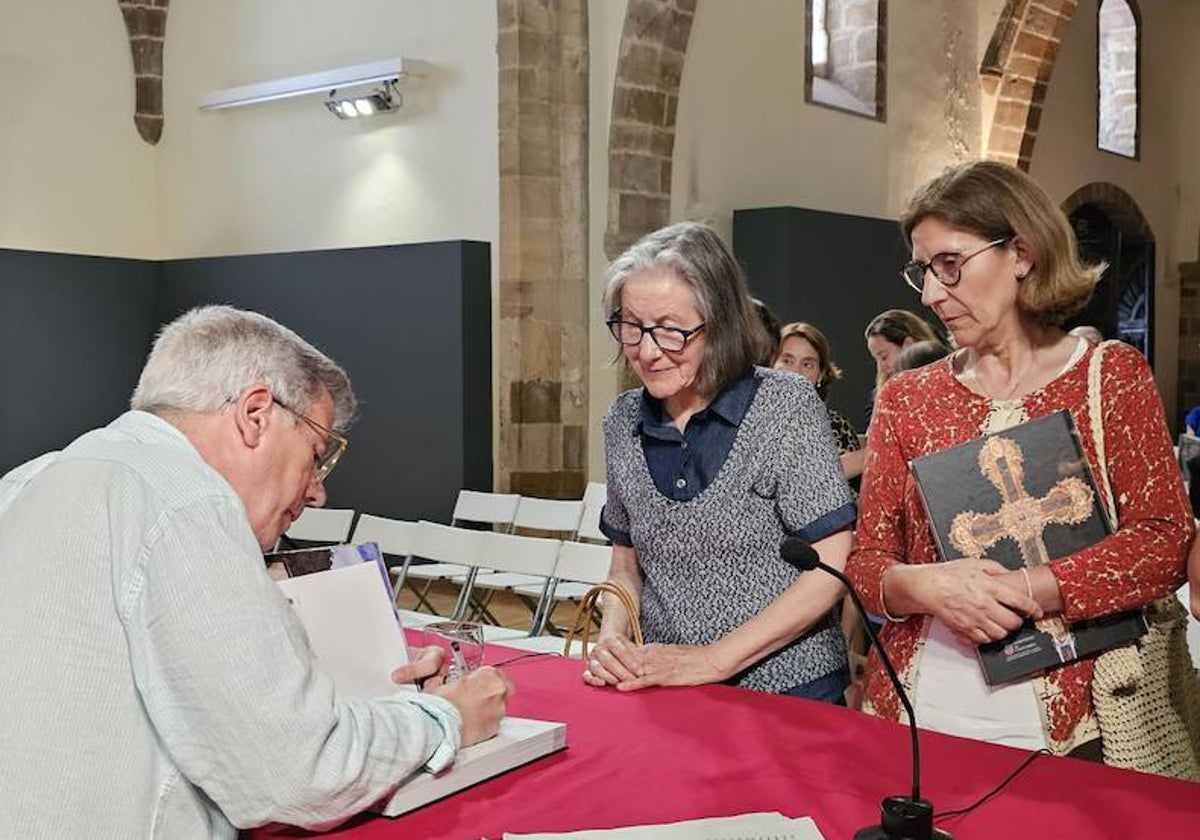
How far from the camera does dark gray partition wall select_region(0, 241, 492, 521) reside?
359 inches

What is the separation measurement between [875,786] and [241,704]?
36.3 inches

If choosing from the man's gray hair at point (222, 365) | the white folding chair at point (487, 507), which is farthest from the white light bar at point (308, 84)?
the man's gray hair at point (222, 365)

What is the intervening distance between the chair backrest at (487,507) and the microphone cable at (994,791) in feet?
17.8

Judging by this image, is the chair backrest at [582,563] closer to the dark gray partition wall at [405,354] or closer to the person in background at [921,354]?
the person in background at [921,354]

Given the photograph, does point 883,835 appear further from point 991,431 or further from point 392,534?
point 392,534

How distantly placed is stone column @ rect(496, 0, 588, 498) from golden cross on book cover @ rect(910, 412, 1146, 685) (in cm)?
681

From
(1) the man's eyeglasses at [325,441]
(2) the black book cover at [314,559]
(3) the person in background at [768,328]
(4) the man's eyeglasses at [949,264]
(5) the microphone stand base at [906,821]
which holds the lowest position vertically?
(5) the microphone stand base at [906,821]

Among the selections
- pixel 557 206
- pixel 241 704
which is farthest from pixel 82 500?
pixel 557 206

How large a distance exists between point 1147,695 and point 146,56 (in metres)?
11.1

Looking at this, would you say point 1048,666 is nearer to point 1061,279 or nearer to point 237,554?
point 1061,279

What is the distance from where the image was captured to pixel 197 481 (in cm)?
151

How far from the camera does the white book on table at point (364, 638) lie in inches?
77.0

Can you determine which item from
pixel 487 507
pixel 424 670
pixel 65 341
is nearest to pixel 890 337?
pixel 487 507

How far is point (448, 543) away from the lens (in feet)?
19.5
